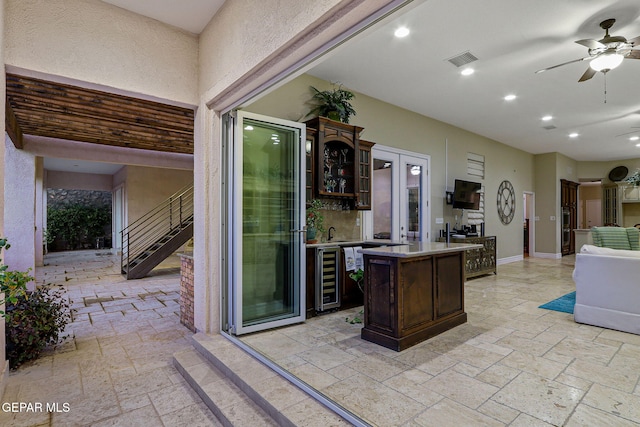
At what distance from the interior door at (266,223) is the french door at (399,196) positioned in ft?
6.25

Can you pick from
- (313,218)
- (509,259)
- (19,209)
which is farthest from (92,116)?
(509,259)

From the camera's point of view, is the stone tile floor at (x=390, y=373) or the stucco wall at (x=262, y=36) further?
the stone tile floor at (x=390, y=373)

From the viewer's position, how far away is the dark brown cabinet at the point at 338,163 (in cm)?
420

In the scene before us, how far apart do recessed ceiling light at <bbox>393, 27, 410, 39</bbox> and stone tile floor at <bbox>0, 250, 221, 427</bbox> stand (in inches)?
153

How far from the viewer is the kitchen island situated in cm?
305

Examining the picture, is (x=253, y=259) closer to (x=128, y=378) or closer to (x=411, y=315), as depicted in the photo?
(x=128, y=378)

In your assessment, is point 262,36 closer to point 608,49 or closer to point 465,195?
point 608,49

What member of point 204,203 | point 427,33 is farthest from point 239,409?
point 427,33

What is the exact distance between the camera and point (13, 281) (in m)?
1.96

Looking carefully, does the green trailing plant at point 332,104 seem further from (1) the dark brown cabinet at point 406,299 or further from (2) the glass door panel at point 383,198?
(1) the dark brown cabinet at point 406,299

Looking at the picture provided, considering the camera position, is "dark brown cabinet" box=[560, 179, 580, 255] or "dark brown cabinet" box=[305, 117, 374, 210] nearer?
"dark brown cabinet" box=[305, 117, 374, 210]

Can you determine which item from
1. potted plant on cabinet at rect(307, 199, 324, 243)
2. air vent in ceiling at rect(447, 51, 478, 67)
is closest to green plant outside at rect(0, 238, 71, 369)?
potted plant on cabinet at rect(307, 199, 324, 243)

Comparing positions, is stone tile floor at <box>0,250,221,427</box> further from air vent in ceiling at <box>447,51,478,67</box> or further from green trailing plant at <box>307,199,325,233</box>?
air vent in ceiling at <box>447,51,478,67</box>

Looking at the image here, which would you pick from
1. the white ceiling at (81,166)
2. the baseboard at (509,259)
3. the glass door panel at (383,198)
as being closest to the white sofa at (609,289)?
the glass door panel at (383,198)
